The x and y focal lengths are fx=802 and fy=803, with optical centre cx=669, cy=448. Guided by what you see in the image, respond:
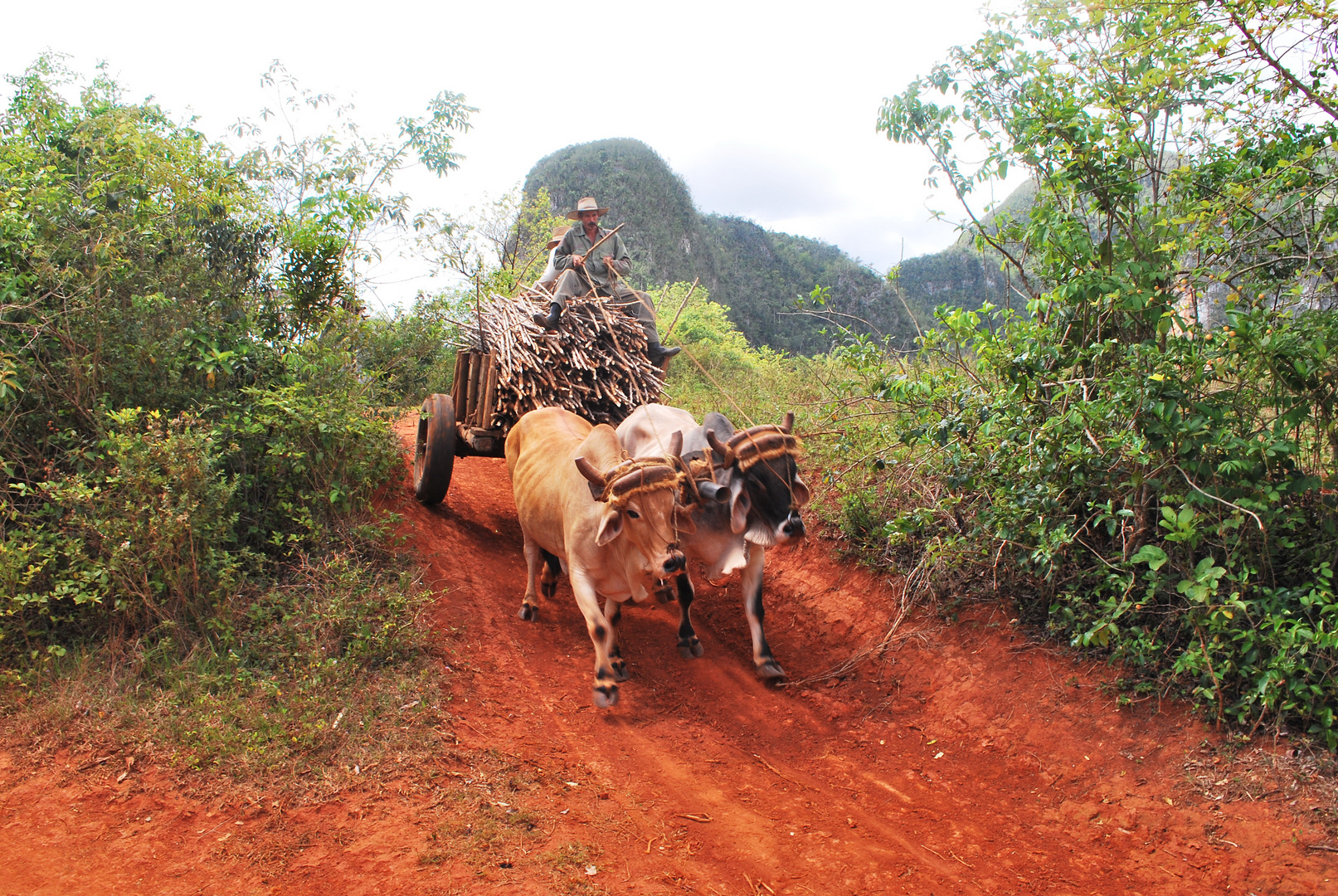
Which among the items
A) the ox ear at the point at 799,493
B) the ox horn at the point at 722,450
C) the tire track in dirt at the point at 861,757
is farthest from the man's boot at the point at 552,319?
the ox ear at the point at 799,493

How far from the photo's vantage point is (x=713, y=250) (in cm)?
3050

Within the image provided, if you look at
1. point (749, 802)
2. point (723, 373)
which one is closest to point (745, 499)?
point (749, 802)

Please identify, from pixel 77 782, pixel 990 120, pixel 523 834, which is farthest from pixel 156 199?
pixel 990 120

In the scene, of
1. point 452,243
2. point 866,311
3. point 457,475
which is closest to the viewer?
point 457,475

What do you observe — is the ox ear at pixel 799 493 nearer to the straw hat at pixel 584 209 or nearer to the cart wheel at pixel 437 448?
the cart wheel at pixel 437 448

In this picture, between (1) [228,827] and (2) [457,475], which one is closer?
(1) [228,827]

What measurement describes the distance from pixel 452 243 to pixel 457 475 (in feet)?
15.5

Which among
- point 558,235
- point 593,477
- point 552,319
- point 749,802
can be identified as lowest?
point 749,802

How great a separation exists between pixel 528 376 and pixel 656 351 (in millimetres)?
1152

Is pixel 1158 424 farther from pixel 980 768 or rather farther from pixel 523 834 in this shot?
pixel 523 834

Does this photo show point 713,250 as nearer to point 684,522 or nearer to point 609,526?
point 684,522

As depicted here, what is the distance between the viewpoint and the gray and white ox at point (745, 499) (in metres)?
4.78

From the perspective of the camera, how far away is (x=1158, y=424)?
3.89m

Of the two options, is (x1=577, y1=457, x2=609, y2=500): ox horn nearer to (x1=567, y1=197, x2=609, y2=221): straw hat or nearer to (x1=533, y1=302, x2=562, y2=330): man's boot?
(x1=533, y1=302, x2=562, y2=330): man's boot
